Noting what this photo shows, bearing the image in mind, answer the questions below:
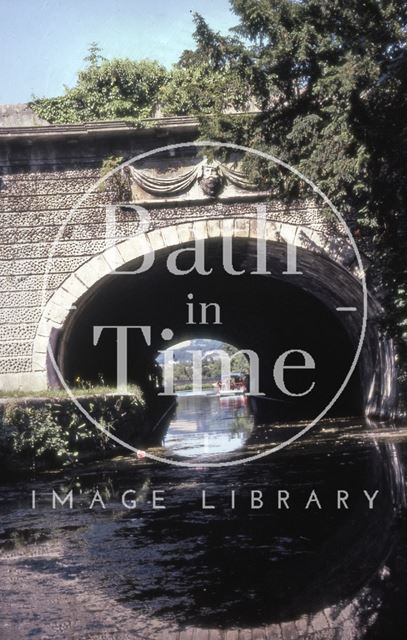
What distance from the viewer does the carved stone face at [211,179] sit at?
505 inches

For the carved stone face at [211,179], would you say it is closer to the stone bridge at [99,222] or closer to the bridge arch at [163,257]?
the stone bridge at [99,222]

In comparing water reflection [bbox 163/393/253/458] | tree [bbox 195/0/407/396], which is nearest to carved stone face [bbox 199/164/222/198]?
tree [bbox 195/0/407/396]

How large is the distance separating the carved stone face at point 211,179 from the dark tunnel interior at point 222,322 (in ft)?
3.04

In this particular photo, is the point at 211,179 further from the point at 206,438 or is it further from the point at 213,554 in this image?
the point at 213,554

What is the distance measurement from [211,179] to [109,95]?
8.32 feet

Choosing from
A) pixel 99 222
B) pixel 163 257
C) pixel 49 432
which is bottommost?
pixel 49 432

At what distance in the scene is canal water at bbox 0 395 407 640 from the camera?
10.3 feet

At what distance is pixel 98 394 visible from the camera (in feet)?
37.7

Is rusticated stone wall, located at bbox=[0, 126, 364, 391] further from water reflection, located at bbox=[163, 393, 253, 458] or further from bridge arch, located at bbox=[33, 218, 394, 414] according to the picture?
water reflection, located at bbox=[163, 393, 253, 458]

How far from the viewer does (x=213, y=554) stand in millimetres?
4426

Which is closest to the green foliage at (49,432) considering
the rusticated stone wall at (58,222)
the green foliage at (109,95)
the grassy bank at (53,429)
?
the grassy bank at (53,429)

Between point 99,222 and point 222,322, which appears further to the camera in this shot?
point 222,322

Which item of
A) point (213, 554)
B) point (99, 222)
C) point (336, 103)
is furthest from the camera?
point (99, 222)

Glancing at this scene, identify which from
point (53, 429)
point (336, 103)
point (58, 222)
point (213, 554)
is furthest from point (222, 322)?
point (213, 554)
